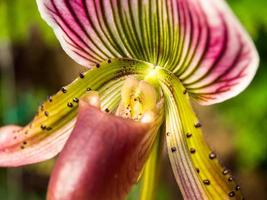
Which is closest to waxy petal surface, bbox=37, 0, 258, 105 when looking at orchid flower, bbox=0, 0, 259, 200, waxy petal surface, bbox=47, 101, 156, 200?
orchid flower, bbox=0, 0, 259, 200

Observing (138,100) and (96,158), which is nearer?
(96,158)

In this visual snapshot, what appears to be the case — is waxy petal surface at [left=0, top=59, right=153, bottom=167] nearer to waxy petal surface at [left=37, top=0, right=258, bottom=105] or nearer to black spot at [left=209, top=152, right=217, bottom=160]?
waxy petal surface at [left=37, top=0, right=258, bottom=105]

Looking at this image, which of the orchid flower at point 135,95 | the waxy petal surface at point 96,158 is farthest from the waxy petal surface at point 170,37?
the waxy petal surface at point 96,158

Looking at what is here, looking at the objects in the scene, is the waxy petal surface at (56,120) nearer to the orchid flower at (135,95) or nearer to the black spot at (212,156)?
the orchid flower at (135,95)

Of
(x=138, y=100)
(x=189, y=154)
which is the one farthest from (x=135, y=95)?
(x=189, y=154)

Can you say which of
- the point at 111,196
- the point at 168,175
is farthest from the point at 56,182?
the point at 168,175

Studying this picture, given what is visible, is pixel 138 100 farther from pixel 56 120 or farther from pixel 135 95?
pixel 56 120
